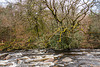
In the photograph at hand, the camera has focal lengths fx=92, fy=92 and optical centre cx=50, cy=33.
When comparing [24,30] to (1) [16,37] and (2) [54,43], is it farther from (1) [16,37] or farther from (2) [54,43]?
(2) [54,43]

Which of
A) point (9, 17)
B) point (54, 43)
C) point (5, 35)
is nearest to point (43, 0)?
point (54, 43)

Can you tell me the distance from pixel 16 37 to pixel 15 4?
6.01 meters

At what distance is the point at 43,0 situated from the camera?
35.6 feet

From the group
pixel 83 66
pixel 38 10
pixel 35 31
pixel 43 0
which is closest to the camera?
pixel 83 66

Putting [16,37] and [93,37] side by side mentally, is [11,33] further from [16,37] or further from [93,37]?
[93,37]

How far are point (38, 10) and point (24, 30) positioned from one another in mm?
6047

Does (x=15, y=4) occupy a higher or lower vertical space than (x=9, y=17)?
higher

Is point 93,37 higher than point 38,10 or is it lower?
lower

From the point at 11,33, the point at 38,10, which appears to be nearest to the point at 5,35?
the point at 11,33

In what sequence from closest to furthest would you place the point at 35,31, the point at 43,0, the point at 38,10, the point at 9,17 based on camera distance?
the point at 43,0 → the point at 38,10 → the point at 9,17 → the point at 35,31

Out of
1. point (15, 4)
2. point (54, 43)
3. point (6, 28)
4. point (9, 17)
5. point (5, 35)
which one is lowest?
point (54, 43)

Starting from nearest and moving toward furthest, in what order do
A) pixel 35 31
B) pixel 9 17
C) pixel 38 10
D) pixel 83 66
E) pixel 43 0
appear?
pixel 83 66 → pixel 43 0 → pixel 38 10 → pixel 9 17 → pixel 35 31

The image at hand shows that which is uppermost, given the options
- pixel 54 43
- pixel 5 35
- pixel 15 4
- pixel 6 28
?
pixel 15 4

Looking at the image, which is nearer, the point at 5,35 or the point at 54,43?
the point at 54,43
